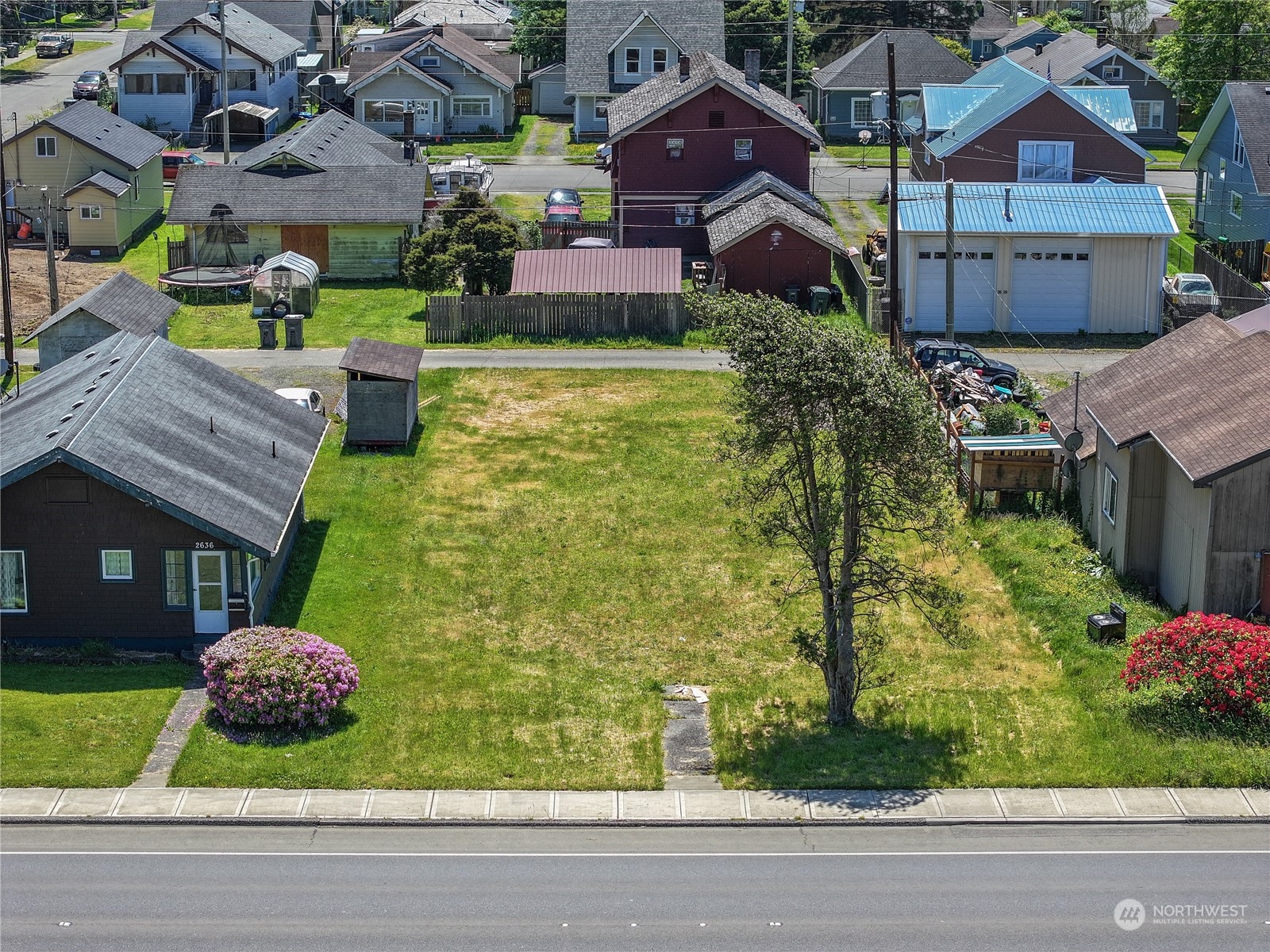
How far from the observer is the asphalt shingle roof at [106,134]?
66250 millimetres

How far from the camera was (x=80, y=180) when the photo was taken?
219ft

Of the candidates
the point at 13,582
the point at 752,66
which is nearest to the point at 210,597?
the point at 13,582

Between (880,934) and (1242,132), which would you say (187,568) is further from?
(1242,132)

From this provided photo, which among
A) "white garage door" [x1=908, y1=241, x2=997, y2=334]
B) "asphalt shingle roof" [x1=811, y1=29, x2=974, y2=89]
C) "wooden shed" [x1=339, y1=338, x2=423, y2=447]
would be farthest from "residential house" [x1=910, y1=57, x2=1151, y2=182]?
"wooden shed" [x1=339, y1=338, x2=423, y2=447]

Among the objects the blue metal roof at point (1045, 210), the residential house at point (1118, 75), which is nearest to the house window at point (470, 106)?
the residential house at point (1118, 75)

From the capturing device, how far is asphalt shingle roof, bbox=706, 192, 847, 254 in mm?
56719

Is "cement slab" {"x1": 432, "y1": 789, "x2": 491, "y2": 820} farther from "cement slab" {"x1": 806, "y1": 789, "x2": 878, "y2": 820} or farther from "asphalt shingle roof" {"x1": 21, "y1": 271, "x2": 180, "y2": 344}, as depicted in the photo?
"asphalt shingle roof" {"x1": 21, "y1": 271, "x2": 180, "y2": 344}

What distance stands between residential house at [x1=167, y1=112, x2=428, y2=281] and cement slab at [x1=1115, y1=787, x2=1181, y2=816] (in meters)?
41.0

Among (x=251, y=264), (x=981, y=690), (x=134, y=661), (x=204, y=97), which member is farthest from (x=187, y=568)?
(x=204, y=97)

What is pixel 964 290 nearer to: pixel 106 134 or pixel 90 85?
pixel 106 134

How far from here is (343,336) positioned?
5359 cm

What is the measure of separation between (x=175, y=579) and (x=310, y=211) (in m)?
32.9

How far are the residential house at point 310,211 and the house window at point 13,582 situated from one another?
32173 mm

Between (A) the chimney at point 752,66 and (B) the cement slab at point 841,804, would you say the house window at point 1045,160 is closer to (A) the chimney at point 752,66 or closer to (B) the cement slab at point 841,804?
(A) the chimney at point 752,66
